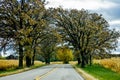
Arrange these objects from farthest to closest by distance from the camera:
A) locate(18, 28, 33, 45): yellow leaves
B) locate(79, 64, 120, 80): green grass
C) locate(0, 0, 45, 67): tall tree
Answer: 1. locate(0, 0, 45, 67): tall tree
2. locate(18, 28, 33, 45): yellow leaves
3. locate(79, 64, 120, 80): green grass

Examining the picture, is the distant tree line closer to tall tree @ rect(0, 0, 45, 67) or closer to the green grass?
tall tree @ rect(0, 0, 45, 67)

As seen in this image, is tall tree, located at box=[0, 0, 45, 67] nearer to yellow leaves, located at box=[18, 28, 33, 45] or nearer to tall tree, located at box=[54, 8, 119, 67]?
yellow leaves, located at box=[18, 28, 33, 45]

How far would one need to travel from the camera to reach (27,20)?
5931 cm

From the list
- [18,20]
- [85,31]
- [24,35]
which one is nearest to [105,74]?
[24,35]

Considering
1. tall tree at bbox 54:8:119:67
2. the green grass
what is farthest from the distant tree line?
the green grass

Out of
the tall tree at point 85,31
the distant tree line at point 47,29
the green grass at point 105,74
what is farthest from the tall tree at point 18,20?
the green grass at point 105,74

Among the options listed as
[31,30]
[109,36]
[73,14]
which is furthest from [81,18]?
[31,30]

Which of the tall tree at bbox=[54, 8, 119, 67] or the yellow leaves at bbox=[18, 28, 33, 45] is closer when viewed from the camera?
the yellow leaves at bbox=[18, 28, 33, 45]

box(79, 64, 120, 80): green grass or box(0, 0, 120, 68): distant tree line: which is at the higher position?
box(0, 0, 120, 68): distant tree line

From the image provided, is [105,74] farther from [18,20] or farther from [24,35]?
[18,20]

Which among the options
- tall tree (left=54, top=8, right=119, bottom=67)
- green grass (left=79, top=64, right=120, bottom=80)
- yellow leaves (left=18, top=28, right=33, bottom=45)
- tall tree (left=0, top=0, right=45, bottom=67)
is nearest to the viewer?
green grass (left=79, top=64, right=120, bottom=80)

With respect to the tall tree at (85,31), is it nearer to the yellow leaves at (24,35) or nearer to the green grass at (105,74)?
the yellow leaves at (24,35)

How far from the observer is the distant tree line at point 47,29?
57094mm

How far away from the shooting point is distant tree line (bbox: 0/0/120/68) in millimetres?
57094
